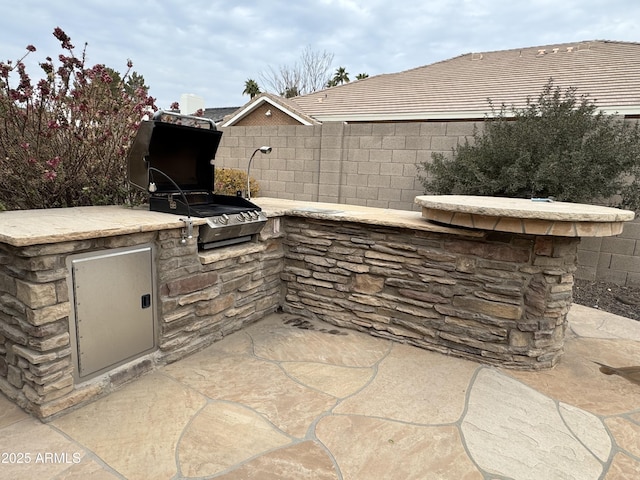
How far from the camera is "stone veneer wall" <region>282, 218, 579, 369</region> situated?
235cm

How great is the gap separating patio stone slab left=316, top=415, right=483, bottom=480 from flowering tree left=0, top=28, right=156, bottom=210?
2.42 m

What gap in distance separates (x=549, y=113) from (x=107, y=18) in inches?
186

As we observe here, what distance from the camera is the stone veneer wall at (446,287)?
2352 millimetres

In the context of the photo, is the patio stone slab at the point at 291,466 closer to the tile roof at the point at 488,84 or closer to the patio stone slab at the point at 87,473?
the patio stone slab at the point at 87,473

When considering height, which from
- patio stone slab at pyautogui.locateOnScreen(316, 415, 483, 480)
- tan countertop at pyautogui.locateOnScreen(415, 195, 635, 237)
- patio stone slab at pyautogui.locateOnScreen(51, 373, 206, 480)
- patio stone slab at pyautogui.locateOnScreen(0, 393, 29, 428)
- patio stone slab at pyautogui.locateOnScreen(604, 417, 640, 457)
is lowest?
patio stone slab at pyautogui.locateOnScreen(0, 393, 29, 428)

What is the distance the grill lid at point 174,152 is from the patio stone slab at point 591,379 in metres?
2.61

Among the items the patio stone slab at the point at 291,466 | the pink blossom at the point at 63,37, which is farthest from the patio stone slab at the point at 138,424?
the pink blossom at the point at 63,37

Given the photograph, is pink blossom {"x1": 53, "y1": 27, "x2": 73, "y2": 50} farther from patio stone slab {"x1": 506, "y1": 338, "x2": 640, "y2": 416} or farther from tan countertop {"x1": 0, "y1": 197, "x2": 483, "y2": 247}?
patio stone slab {"x1": 506, "y1": 338, "x2": 640, "y2": 416}

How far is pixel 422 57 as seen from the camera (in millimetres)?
16297

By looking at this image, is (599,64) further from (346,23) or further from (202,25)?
(202,25)

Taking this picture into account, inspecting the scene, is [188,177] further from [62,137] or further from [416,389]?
[416,389]

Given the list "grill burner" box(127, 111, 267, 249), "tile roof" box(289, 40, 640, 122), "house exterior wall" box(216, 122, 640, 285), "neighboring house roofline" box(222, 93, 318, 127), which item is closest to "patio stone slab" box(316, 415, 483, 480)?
"grill burner" box(127, 111, 267, 249)

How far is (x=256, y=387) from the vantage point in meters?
2.13

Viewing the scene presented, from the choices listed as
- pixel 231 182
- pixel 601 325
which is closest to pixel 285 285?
pixel 601 325
